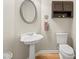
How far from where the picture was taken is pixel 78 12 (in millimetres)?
1170

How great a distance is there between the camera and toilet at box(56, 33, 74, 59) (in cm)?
371

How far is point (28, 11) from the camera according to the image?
433 cm

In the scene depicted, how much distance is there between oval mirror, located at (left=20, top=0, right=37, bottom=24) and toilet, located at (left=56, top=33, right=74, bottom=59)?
3.08ft

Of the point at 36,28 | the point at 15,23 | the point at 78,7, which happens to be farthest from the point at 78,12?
the point at 36,28

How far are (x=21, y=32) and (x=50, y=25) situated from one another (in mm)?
975

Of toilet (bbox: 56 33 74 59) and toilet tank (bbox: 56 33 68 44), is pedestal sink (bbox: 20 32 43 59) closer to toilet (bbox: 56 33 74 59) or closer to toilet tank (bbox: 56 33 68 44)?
toilet (bbox: 56 33 74 59)

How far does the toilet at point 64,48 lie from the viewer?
371 cm

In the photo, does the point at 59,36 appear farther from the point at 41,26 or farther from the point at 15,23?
the point at 15,23

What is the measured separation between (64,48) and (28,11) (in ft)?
5.00

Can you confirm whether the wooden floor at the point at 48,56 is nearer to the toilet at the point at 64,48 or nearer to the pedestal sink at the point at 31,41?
the toilet at the point at 64,48

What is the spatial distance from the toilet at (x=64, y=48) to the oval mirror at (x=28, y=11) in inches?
36.9

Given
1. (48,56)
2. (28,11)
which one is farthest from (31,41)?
(28,11)

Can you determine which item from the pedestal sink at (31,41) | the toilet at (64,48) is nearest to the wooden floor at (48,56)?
the toilet at (64,48)

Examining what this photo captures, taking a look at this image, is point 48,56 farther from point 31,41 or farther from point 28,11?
point 28,11
